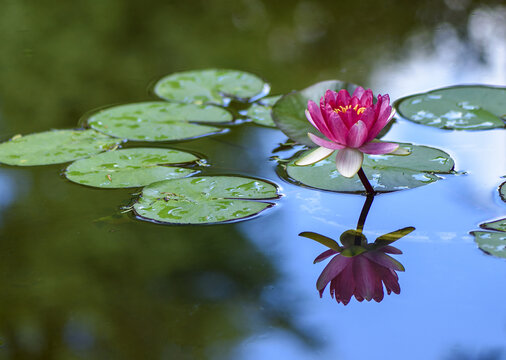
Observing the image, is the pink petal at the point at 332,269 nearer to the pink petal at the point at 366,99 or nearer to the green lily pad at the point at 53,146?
the pink petal at the point at 366,99

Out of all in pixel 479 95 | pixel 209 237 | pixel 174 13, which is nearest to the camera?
pixel 209 237

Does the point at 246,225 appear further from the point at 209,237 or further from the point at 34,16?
the point at 34,16

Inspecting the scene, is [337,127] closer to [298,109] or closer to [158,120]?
[298,109]

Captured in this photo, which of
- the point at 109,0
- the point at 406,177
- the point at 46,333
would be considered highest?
the point at 109,0

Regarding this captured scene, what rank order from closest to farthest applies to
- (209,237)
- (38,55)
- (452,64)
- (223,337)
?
(223,337), (209,237), (452,64), (38,55)

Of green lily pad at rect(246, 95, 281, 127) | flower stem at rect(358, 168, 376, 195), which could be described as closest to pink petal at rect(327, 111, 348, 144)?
flower stem at rect(358, 168, 376, 195)

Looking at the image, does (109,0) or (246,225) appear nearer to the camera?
(246,225)

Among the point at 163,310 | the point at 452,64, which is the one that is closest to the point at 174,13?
the point at 452,64
